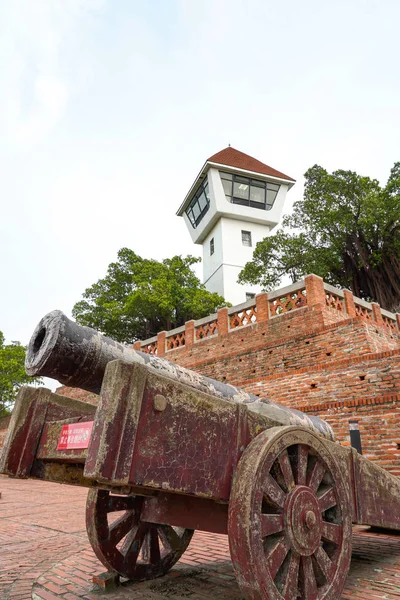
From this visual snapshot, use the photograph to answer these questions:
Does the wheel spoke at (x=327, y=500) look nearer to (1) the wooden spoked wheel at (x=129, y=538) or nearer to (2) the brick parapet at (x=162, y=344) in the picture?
(1) the wooden spoked wheel at (x=129, y=538)

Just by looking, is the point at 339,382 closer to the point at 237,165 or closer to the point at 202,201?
the point at 237,165

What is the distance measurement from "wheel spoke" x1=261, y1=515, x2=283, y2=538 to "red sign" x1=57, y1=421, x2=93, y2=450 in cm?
102

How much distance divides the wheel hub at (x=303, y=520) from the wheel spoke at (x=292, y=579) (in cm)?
5

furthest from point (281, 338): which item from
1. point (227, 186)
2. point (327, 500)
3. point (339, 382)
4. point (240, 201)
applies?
point (227, 186)

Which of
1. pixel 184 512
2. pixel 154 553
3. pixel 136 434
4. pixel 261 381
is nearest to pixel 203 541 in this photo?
pixel 154 553

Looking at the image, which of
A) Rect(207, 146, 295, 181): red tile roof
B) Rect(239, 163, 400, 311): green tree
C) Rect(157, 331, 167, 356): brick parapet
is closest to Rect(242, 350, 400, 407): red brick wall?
Rect(157, 331, 167, 356): brick parapet

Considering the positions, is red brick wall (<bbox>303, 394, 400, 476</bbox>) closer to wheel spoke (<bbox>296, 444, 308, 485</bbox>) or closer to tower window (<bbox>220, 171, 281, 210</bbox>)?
wheel spoke (<bbox>296, 444, 308, 485</bbox>)

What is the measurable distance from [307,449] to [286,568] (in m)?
0.63

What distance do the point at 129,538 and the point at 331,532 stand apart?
1.51 metres

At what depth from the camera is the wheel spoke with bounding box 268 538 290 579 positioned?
2.10 meters

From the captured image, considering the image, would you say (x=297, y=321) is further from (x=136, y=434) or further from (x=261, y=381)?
(x=136, y=434)

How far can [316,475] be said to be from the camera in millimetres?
2559

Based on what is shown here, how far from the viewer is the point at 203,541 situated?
15.2 ft

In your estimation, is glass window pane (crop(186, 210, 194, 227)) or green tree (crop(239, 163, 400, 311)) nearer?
green tree (crop(239, 163, 400, 311))
